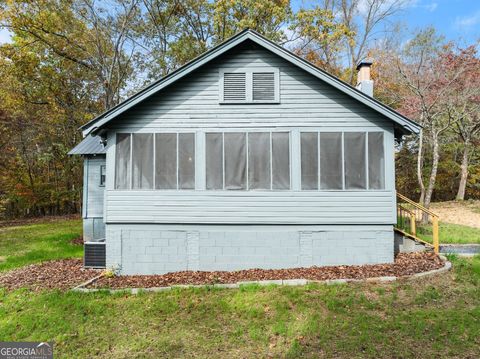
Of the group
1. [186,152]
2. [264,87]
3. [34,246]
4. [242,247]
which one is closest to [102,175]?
[34,246]

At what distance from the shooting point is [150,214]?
914 centimetres

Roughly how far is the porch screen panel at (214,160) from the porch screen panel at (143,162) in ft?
5.19

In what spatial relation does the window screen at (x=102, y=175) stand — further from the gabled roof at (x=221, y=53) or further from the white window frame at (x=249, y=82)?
the white window frame at (x=249, y=82)

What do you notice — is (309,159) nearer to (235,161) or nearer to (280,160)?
(280,160)

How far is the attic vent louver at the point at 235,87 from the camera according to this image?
30.3ft

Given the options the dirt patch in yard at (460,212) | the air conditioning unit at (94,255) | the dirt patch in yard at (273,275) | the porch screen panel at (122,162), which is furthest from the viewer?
the dirt patch in yard at (460,212)

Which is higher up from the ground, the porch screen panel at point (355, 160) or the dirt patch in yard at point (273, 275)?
the porch screen panel at point (355, 160)

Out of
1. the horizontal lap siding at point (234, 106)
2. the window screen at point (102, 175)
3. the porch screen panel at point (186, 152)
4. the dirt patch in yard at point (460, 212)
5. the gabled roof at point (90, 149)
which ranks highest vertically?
the horizontal lap siding at point (234, 106)

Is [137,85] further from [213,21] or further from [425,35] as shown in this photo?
[425,35]

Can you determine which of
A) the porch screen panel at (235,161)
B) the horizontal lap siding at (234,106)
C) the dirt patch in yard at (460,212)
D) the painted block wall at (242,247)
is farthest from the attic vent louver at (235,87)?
the dirt patch in yard at (460,212)

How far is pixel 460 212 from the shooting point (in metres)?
19.7

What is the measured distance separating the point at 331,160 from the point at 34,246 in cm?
1189

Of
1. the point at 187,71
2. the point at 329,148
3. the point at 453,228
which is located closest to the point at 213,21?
the point at 187,71

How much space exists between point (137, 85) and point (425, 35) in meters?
17.4
